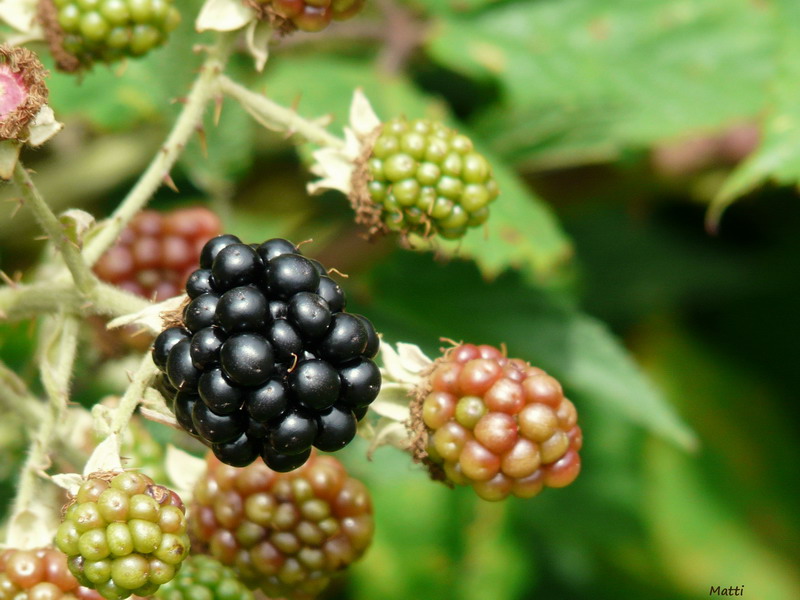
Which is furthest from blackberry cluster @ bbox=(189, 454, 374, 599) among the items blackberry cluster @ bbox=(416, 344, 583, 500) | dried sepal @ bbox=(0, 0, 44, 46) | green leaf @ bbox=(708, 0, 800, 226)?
green leaf @ bbox=(708, 0, 800, 226)

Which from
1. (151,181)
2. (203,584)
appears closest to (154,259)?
(151,181)

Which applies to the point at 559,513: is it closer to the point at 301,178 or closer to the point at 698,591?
the point at 698,591

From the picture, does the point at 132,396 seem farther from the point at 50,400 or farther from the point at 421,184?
the point at 421,184

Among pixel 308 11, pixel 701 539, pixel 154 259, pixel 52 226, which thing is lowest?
pixel 701 539

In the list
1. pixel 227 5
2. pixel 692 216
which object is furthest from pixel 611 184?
pixel 227 5

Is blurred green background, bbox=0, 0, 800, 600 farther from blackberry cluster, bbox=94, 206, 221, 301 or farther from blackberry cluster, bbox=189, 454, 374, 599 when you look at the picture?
blackberry cluster, bbox=189, 454, 374, 599

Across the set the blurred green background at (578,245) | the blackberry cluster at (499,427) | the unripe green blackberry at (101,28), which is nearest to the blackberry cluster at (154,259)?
the blurred green background at (578,245)
